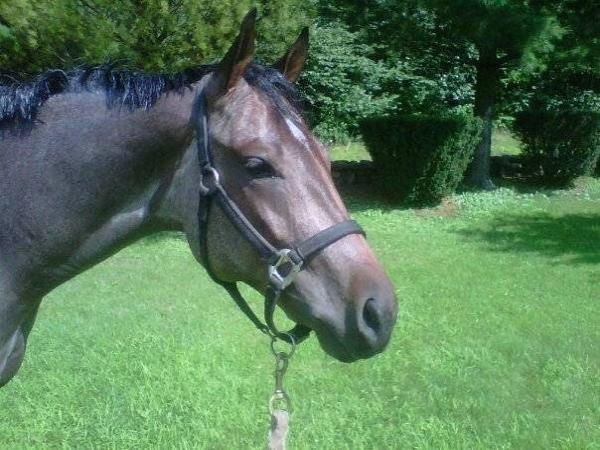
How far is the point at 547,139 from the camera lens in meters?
13.1

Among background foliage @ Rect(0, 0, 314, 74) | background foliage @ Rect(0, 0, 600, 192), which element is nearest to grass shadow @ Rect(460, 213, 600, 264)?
background foliage @ Rect(0, 0, 600, 192)

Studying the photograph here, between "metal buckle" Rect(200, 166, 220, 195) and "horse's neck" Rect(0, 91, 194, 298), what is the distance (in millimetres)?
123

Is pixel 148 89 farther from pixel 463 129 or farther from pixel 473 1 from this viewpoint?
pixel 463 129

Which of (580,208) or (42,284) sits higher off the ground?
(42,284)

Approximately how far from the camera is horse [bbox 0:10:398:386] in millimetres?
1676

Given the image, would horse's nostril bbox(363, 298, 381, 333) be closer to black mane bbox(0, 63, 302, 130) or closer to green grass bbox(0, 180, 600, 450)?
black mane bbox(0, 63, 302, 130)

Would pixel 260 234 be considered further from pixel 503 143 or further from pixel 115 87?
pixel 503 143

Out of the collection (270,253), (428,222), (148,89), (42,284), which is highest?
(148,89)

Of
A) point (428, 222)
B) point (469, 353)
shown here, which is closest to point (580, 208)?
point (428, 222)

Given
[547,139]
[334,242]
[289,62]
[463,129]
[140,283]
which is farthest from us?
Result: [547,139]

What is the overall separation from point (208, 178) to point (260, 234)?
22 centimetres

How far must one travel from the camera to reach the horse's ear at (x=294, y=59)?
6.64 feet

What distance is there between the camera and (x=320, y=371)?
14.7 feet

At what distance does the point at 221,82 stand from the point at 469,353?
12.3ft
